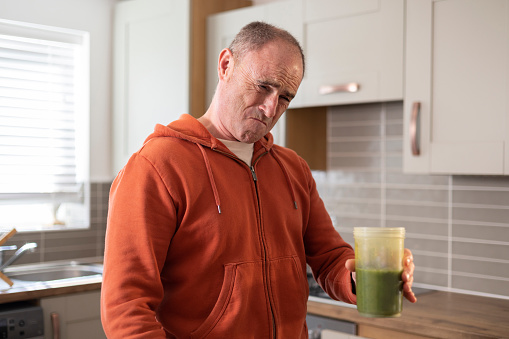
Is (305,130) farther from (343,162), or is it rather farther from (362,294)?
(362,294)

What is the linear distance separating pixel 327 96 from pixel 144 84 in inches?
43.4

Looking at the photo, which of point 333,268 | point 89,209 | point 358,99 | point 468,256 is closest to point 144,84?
point 89,209

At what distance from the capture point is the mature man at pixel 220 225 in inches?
48.0

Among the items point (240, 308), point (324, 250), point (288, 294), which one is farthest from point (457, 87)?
point (240, 308)

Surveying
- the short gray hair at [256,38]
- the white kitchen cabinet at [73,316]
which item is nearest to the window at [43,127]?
the white kitchen cabinet at [73,316]

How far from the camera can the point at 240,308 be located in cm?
134

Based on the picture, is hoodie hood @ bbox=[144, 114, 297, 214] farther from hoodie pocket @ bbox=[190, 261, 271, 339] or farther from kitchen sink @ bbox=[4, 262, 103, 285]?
kitchen sink @ bbox=[4, 262, 103, 285]

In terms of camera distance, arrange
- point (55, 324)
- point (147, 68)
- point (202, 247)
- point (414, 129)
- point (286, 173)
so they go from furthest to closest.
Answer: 1. point (147, 68)
2. point (55, 324)
3. point (414, 129)
4. point (286, 173)
5. point (202, 247)

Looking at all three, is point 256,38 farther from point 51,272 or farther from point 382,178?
point 51,272

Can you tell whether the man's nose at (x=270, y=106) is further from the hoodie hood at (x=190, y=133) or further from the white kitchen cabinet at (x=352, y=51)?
the white kitchen cabinet at (x=352, y=51)

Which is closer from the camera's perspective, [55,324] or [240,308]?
[240,308]

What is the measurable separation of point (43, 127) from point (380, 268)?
2.60m

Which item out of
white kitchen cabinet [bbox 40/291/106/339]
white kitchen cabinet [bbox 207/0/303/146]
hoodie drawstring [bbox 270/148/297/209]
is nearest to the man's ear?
hoodie drawstring [bbox 270/148/297/209]

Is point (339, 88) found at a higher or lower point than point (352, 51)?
lower
